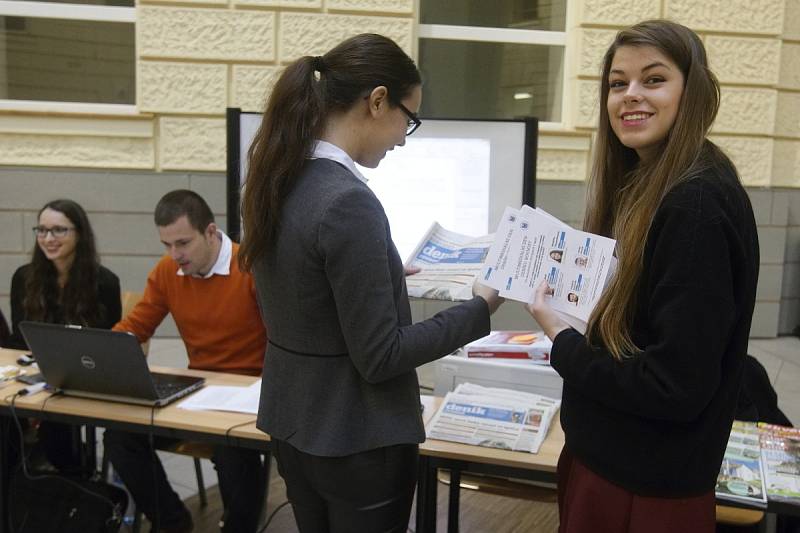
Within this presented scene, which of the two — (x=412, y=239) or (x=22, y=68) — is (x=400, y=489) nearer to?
(x=412, y=239)

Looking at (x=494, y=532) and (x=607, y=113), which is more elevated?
(x=607, y=113)

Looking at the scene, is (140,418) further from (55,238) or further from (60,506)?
(55,238)

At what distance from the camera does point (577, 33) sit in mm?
5527

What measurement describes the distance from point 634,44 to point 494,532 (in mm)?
2370

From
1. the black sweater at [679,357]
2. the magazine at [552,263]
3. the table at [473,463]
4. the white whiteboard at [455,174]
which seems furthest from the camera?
the white whiteboard at [455,174]

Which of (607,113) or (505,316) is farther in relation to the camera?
(505,316)

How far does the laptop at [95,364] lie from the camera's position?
2.15m

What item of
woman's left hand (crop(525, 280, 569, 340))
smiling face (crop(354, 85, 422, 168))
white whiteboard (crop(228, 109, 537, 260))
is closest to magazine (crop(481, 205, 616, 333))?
woman's left hand (crop(525, 280, 569, 340))

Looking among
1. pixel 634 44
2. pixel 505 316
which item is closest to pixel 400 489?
pixel 634 44

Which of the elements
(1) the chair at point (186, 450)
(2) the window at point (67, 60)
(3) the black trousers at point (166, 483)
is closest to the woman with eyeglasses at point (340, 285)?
(3) the black trousers at point (166, 483)

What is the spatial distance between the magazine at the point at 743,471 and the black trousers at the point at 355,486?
77 cm

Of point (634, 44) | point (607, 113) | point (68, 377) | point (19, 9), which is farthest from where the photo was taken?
point (19, 9)

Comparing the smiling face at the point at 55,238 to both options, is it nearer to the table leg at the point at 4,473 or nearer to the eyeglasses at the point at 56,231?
the eyeglasses at the point at 56,231

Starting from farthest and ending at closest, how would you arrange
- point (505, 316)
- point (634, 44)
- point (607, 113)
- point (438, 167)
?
point (505, 316)
point (438, 167)
point (607, 113)
point (634, 44)
